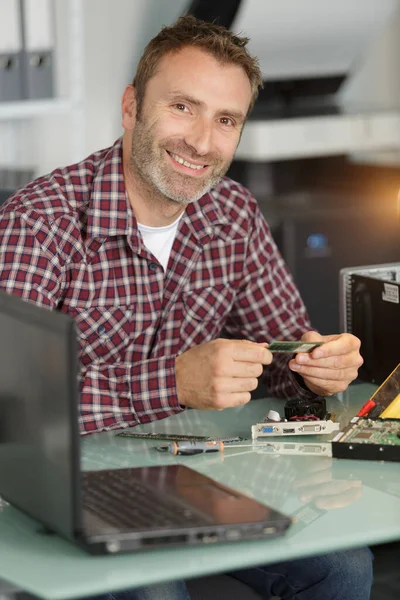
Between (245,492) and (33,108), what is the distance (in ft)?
6.92

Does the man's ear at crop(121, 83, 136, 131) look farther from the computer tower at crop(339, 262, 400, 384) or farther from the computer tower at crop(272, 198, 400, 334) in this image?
the computer tower at crop(272, 198, 400, 334)

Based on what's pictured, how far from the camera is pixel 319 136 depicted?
3.93 m

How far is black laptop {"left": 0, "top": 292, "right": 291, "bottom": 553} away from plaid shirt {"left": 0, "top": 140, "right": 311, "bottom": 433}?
1.34 feet

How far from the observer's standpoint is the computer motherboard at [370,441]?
152 cm

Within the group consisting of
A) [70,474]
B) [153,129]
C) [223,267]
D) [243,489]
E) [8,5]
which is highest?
[8,5]

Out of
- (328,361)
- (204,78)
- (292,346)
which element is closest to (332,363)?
(328,361)

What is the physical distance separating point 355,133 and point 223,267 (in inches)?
81.9

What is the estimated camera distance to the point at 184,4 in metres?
3.73

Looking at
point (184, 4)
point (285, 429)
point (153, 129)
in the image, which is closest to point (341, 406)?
point (285, 429)

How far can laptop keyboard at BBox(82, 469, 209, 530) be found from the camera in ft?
4.00

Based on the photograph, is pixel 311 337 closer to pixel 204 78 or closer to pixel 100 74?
pixel 204 78

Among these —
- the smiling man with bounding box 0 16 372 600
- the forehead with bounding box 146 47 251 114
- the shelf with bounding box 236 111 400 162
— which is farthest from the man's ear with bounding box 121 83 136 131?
the shelf with bounding box 236 111 400 162

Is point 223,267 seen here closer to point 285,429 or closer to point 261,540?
point 285,429

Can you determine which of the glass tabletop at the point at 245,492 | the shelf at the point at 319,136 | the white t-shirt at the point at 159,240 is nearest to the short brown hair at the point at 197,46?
the white t-shirt at the point at 159,240
